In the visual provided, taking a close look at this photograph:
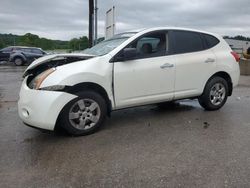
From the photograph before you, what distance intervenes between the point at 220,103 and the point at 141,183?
155 inches

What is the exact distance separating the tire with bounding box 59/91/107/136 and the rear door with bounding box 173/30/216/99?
5.49ft

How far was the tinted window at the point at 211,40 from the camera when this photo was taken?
21.1 feet

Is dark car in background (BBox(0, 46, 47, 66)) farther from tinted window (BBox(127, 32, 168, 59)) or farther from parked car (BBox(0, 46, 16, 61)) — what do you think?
tinted window (BBox(127, 32, 168, 59))

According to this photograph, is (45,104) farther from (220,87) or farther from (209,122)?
(220,87)

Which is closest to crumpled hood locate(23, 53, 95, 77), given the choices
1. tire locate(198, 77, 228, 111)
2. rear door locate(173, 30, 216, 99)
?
rear door locate(173, 30, 216, 99)

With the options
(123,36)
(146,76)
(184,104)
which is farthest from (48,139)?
(184,104)

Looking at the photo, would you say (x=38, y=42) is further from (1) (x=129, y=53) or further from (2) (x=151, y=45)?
(1) (x=129, y=53)

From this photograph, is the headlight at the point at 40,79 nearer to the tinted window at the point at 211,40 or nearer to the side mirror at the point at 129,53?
the side mirror at the point at 129,53

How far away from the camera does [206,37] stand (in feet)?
21.2

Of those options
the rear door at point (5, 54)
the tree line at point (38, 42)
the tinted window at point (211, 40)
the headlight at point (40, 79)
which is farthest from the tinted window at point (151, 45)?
the tree line at point (38, 42)

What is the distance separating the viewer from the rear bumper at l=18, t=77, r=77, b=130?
448 centimetres

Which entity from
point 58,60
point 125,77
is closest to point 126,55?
point 125,77

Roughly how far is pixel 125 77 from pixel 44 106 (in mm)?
1413

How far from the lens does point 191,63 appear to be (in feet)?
19.7
